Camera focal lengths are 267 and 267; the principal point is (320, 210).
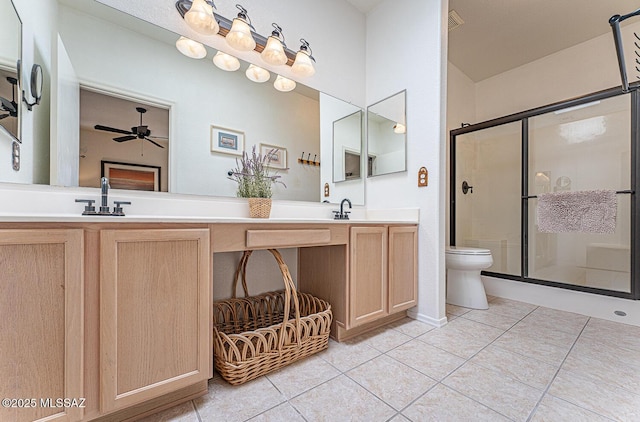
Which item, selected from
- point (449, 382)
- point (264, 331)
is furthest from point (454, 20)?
point (264, 331)

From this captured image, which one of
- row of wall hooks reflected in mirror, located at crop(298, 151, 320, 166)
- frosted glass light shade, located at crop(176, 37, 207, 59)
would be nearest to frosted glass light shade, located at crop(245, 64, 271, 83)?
frosted glass light shade, located at crop(176, 37, 207, 59)

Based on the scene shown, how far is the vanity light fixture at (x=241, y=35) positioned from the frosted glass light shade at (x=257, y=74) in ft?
0.47

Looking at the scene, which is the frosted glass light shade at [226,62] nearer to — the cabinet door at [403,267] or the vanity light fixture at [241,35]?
the vanity light fixture at [241,35]

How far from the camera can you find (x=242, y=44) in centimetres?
166

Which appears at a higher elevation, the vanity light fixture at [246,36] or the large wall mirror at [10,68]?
the vanity light fixture at [246,36]

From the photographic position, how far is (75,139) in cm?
128

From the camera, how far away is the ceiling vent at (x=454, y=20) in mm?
2453

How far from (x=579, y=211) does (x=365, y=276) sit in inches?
76.8

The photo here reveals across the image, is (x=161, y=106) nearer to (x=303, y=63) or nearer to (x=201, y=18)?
(x=201, y=18)

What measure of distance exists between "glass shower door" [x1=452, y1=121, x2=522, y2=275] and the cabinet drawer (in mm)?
2218

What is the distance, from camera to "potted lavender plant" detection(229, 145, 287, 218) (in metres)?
1.64

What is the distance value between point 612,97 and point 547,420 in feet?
8.31

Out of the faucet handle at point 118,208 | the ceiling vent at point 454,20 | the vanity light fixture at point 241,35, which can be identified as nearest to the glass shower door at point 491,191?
the ceiling vent at point 454,20

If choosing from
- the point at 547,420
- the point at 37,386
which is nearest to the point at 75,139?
the point at 37,386
